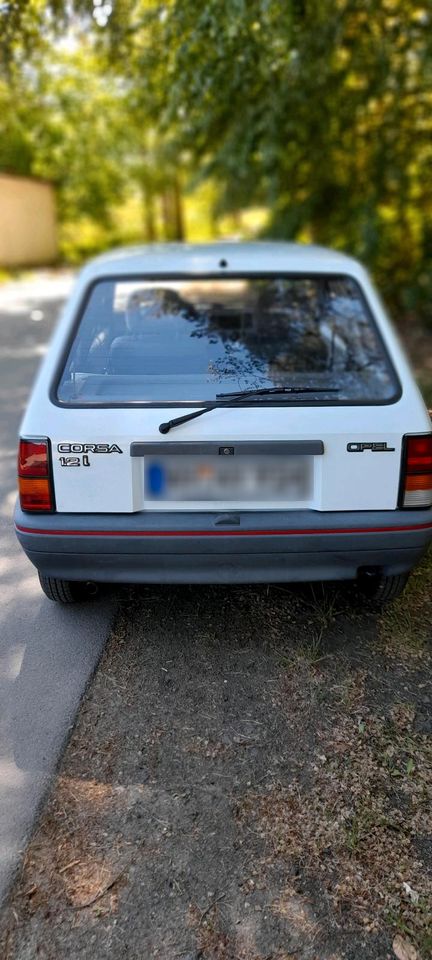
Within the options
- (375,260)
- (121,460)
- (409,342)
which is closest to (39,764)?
(121,460)

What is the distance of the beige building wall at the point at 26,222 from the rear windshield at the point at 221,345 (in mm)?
21704

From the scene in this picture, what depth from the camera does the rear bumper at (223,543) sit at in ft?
9.50

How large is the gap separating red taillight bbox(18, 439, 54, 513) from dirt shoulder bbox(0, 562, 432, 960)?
735 millimetres

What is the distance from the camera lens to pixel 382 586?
3.36m

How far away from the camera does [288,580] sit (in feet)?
9.89

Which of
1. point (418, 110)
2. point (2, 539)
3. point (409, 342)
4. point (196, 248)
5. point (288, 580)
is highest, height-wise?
point (418, 110)

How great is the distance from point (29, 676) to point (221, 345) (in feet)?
5.44

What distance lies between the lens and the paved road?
234 centimetres

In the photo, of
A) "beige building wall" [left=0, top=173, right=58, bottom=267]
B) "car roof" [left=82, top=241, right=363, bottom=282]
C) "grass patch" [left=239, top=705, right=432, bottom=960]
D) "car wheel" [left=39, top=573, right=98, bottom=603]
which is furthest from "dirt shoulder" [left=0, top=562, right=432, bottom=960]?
"beige building wall" [left=0, top=173, right=58, bottom=267]

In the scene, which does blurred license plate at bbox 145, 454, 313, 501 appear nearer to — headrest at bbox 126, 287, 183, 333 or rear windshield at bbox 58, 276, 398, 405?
rear windshield at bbox 58, 276, 398, 405

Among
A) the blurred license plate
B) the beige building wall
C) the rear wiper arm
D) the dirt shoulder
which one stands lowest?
the beige building wall

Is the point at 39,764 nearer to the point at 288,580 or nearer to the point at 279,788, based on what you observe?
the point at 279,788

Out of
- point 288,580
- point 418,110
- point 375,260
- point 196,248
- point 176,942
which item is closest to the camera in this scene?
point 176,942

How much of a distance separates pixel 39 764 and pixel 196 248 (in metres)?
2.74
